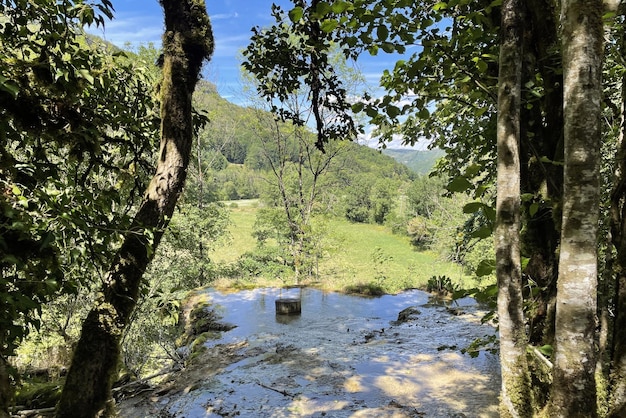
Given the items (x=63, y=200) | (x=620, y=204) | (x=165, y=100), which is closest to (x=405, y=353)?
(x=620, y=204)

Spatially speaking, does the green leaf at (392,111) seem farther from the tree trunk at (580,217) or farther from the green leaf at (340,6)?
the tree trunk at (580,217)

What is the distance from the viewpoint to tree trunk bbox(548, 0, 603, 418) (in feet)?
5.01

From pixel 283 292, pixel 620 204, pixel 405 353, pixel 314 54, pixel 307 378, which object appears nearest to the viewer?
pixel 620 204

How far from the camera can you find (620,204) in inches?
98.4

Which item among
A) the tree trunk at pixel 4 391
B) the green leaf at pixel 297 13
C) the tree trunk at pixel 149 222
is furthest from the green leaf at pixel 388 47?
the tree trunk at pixel 4 391

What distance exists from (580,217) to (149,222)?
11.7ft

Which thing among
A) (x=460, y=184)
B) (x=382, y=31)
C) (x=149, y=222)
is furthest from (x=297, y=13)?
(x=149, y=222)

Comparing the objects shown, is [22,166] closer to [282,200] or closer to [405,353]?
[405,353]

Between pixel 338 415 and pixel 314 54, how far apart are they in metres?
4.73

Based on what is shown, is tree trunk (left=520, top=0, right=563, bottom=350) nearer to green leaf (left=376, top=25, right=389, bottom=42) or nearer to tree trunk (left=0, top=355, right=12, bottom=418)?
green leaf (left=376, top=25, right=389, bottom=42)

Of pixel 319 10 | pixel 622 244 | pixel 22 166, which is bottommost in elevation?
pixel 622 244

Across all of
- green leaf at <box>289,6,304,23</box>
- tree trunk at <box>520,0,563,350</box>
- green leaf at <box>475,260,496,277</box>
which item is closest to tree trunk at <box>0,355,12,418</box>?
green leaf at <box>289,6,304,23</box>

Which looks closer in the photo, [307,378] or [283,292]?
[307,378]

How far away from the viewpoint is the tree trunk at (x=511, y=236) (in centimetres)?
187
